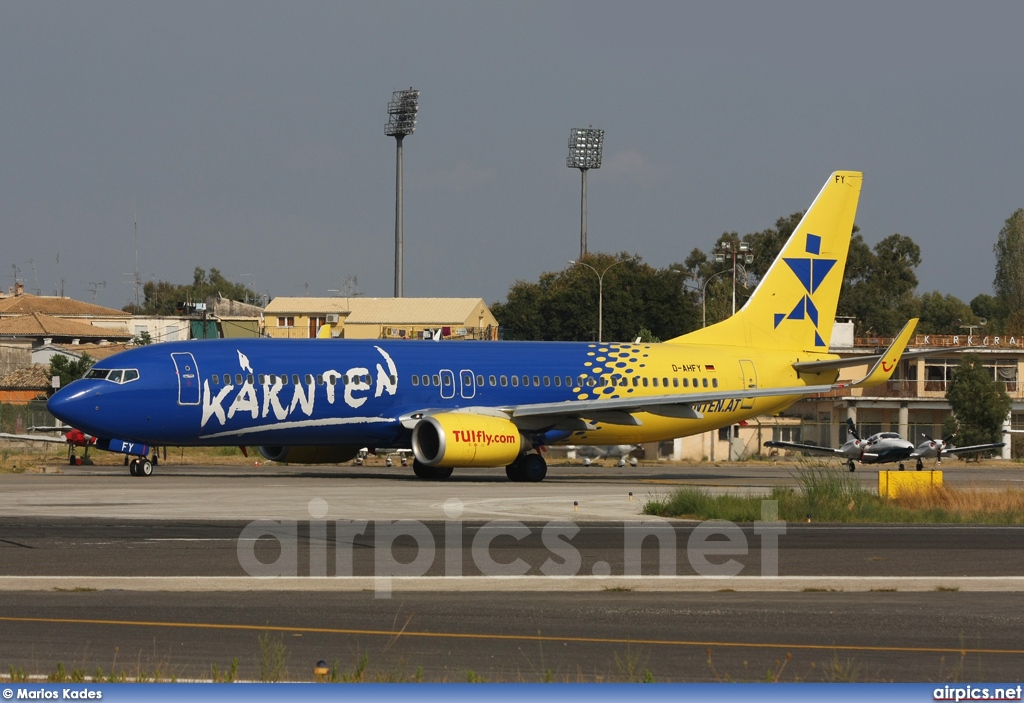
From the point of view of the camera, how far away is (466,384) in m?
40.6

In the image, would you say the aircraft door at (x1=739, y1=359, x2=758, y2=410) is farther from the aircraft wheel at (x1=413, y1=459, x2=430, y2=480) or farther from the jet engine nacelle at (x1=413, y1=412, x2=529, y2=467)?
the aircraft wheel at (x1=413, y1=459, x2=430, y2=480)

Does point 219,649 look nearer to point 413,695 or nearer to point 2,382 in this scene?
point 413,695

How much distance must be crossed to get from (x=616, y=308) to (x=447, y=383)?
9508 cm

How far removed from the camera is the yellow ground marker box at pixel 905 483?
103 ft

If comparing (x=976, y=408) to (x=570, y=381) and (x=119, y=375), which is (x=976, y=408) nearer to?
(x=570, y=381)

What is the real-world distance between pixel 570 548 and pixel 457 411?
63.3ft

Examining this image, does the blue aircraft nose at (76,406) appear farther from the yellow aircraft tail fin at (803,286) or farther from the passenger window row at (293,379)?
the yellow aircraft tail fin at (803,286)

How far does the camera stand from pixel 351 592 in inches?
620

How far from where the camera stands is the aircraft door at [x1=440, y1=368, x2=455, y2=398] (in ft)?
132

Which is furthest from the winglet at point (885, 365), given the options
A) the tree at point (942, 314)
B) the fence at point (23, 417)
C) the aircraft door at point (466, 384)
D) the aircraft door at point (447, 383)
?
the tree at point (942, 314)

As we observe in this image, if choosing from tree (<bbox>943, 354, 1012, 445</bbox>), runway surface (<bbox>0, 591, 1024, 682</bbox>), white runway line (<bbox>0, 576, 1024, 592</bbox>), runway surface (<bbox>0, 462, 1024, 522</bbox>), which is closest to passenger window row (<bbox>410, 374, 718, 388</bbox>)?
runway surface (<bbox>0, 462, 1024, 522</bbox>)

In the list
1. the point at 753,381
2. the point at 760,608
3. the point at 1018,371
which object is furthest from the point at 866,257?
the point at 760,608

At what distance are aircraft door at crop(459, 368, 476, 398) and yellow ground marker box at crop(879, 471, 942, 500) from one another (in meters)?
12.4

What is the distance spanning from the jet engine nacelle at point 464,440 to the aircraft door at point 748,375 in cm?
954
